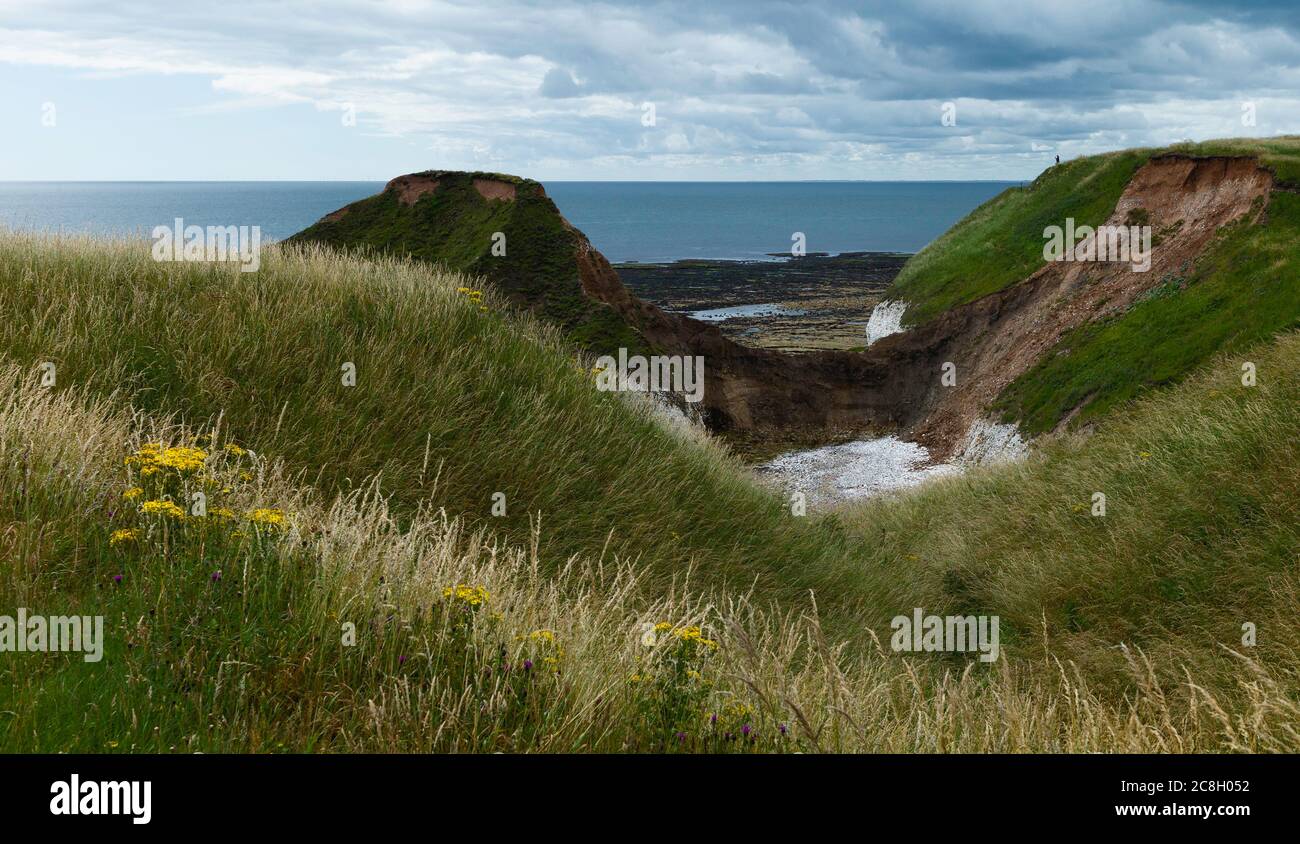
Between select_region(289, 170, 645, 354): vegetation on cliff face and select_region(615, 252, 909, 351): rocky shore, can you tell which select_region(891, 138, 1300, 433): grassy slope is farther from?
select_region(615, 252, 909, 351): rocky shore

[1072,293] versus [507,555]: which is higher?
[1072,293]

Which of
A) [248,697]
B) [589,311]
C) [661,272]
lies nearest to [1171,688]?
[248,697]

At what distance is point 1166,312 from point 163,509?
23252 mm

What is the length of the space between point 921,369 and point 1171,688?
958 inches

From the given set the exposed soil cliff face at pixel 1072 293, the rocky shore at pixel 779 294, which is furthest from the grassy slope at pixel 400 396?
the rocky shore at pixel 779 294

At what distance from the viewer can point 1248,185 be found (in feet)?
81.6

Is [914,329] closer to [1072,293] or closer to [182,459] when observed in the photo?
[1072,293]

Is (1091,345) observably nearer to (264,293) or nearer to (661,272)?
(264,293)

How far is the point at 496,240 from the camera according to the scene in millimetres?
22219

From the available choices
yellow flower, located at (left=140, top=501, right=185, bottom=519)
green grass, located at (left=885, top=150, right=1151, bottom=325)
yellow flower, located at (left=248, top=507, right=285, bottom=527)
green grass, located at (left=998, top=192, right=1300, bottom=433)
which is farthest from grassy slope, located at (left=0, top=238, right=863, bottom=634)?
green grass, located at (left=885, top=150, right=1151, bottom=325)

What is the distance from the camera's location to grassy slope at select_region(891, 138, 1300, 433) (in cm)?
1972

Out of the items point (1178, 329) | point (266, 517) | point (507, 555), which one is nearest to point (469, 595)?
point (266, 517)

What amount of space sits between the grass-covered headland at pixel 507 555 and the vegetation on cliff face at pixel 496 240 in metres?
8.64

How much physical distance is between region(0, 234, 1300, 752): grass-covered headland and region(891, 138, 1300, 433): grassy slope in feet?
14.4
